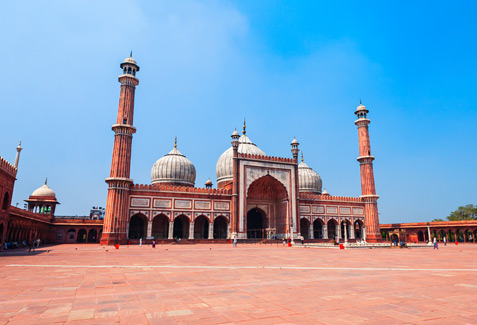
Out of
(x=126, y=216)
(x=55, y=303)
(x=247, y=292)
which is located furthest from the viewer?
(x=126, y=216)

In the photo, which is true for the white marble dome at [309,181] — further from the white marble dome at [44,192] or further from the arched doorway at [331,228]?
the white marble dome at [44,192]

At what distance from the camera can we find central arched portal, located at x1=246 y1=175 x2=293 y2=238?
38.1m

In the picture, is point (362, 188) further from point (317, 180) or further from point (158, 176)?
point (158, 176)

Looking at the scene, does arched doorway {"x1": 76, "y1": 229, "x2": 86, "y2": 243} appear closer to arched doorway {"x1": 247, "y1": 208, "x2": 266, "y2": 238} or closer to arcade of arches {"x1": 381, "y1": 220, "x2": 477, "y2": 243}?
arched doorway {"x1": 247, "y1": 208, "x2": 266, "y2": 238}

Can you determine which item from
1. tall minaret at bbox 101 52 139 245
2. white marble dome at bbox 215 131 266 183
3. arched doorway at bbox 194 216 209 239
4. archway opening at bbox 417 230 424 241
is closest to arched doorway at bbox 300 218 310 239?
white marble dome at bbox 215 131 266 183

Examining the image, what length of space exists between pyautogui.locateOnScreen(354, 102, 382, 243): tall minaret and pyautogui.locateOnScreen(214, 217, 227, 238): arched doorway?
19.1m

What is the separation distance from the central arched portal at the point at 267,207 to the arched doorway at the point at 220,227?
11.7 feet

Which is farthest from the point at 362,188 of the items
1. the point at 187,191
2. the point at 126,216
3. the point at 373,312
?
the point at 373,312

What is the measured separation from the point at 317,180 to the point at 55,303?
4671cm

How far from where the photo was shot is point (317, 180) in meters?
49.2

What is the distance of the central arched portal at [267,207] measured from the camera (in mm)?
38125

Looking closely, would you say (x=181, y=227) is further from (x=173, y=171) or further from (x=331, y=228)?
(x=331, y=228)

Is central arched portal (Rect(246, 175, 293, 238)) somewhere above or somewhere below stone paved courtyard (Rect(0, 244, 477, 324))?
above

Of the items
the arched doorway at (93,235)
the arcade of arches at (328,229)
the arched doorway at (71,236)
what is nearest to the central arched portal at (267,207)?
the arcade of arches at (328,229)
